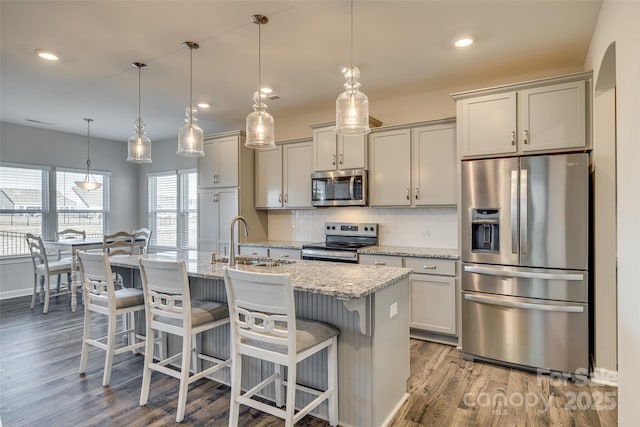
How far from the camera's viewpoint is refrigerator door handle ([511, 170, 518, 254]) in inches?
117

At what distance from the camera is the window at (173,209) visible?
6398 mm

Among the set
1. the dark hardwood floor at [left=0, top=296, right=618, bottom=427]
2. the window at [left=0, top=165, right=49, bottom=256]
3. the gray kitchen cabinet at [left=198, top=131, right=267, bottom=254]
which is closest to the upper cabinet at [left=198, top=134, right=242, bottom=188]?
the gray kitchen cabinet at [left=198, top=131, right=267, bottom=254]

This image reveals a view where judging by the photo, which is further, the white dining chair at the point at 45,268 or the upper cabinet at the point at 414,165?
the white dining chair at the point at 45,268

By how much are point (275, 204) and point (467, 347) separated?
292cm

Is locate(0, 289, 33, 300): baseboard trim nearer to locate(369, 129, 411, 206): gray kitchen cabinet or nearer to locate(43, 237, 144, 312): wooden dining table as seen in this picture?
locate(43, 237, 144, 312): wooden dining table

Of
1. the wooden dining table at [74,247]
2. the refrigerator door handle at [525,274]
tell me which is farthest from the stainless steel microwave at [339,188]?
the wooden dining table at [74,247]

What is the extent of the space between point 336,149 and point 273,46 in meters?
1.60

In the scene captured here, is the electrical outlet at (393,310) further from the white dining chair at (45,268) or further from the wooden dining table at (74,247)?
the white dining chair at (45,268)

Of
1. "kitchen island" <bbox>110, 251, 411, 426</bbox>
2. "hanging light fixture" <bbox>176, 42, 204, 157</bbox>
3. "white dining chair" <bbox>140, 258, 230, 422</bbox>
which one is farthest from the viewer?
"hanging light fixture" <bbox>176, 42, 204, 157</bbox>

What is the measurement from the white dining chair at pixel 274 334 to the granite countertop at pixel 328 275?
203 millimetres

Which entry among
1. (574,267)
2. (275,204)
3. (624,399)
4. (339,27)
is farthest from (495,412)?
(275,204)

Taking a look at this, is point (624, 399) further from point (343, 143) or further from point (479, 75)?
point (343, 143)

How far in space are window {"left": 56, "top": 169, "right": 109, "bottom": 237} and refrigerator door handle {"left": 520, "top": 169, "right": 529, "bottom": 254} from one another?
6618 millimetres

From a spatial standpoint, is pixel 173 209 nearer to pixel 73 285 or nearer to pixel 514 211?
pixel 73 285
